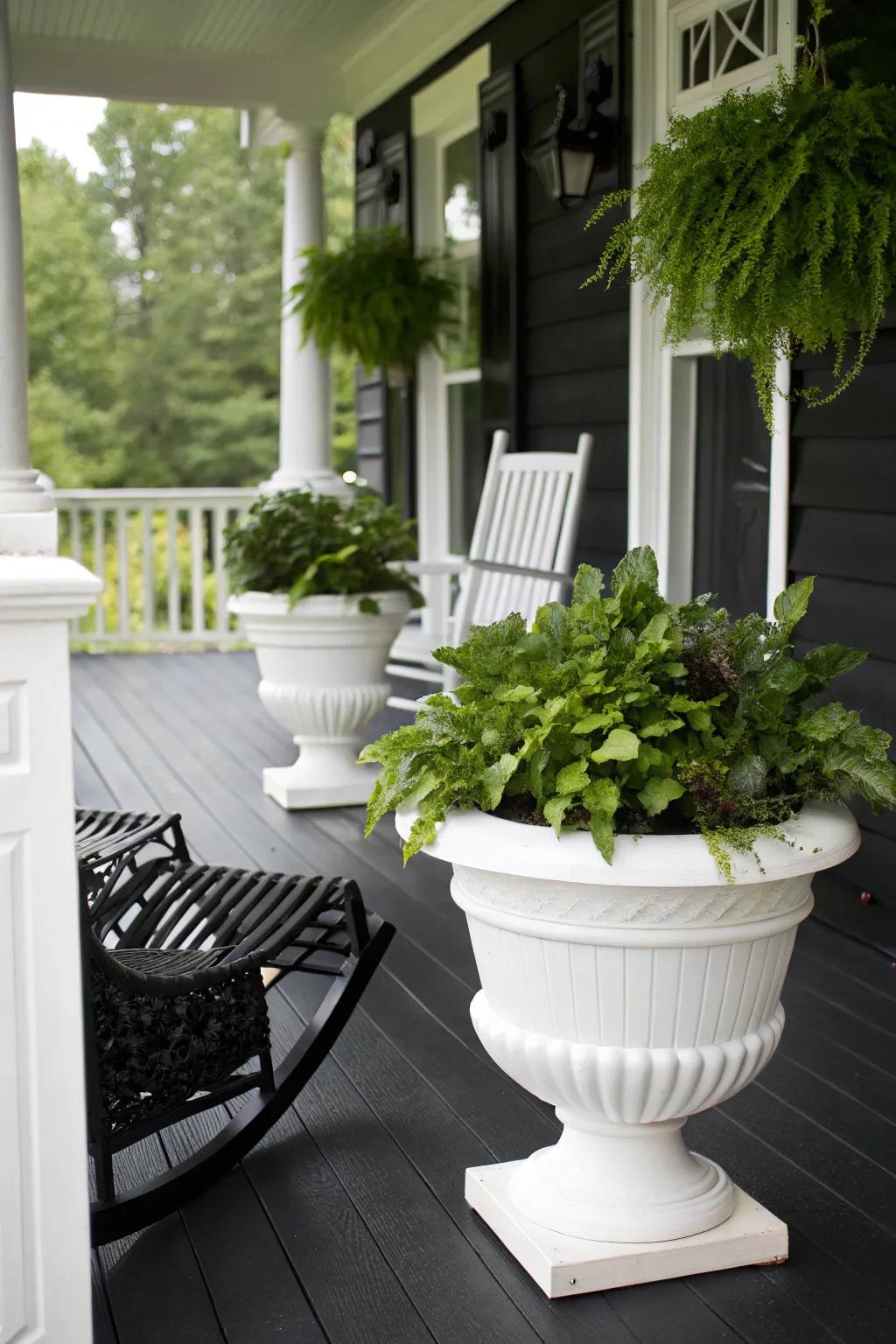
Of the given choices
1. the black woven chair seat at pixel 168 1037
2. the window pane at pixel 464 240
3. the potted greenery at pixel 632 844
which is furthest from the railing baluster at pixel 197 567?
the potted greenery at pixel 632 844

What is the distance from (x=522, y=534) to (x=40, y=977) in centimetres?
326

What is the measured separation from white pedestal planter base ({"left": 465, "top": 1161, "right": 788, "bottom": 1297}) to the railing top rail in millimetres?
6410

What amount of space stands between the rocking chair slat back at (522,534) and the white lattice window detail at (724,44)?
1056 millimetres

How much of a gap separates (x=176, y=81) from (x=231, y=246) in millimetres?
11794

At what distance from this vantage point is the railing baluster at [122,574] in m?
8.12

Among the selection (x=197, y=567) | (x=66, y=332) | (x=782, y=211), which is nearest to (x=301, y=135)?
(x=197, y=567)

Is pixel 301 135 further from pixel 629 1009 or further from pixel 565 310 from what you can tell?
pixel 629 1009

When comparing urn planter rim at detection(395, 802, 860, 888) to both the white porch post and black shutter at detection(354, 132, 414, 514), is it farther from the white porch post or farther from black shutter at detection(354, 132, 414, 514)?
black shutter at detection(354, 132, 414, 514)

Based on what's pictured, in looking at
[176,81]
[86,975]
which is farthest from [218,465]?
[86,975]

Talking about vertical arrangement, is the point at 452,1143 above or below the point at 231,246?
below

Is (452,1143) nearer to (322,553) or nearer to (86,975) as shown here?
(86,975)

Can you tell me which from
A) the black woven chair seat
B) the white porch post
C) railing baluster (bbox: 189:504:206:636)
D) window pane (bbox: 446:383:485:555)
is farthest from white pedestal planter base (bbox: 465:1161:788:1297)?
railing baluster (bbox: 189:504:206:636)

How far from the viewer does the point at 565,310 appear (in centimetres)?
491

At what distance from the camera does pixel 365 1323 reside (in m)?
1.84
